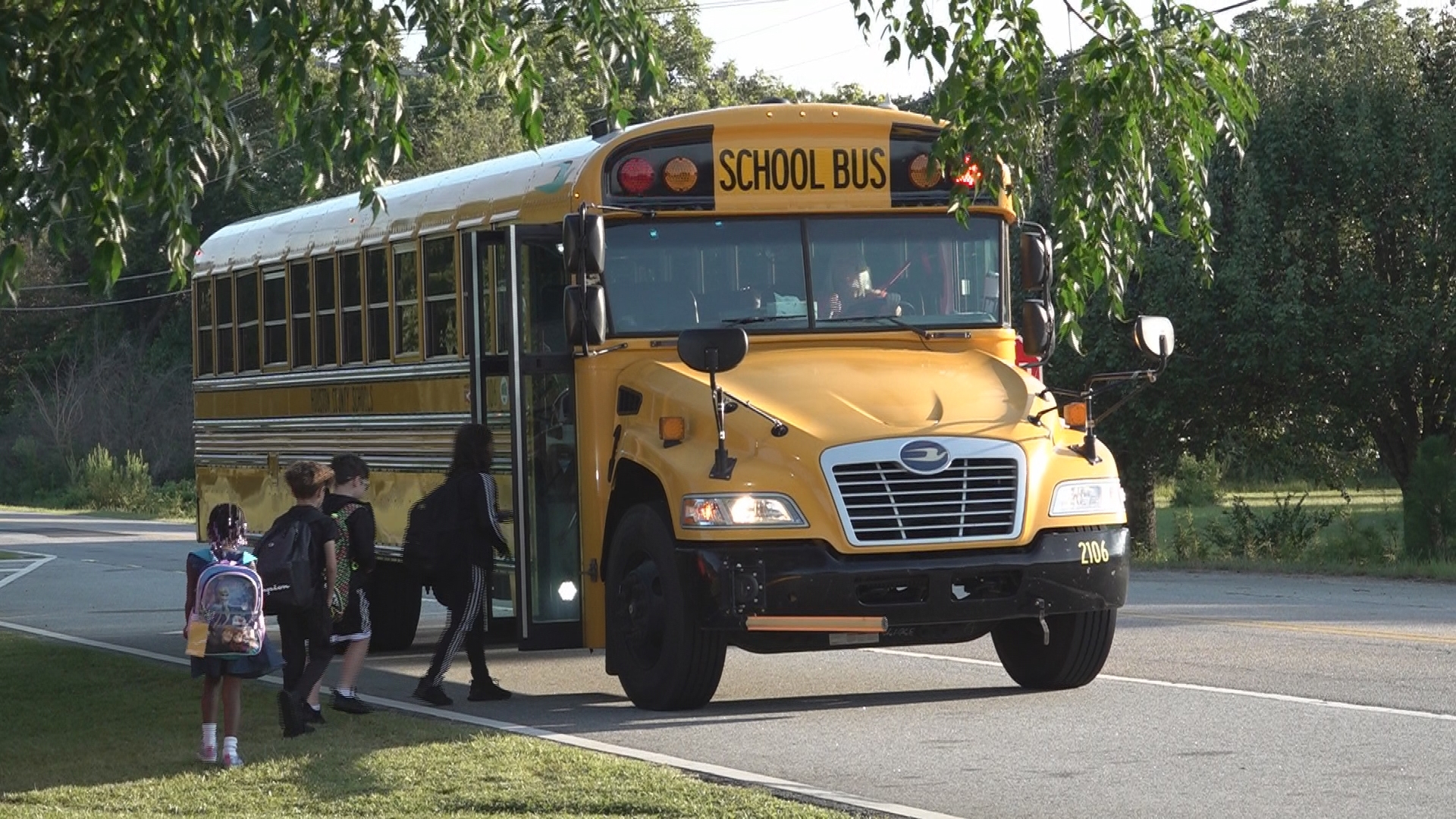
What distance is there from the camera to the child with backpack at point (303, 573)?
10086 millimetres

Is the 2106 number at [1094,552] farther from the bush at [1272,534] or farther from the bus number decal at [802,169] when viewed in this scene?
the bush at [1272,534]

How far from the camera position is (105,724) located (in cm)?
1093

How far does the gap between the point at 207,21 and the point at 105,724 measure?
4601 millimetres

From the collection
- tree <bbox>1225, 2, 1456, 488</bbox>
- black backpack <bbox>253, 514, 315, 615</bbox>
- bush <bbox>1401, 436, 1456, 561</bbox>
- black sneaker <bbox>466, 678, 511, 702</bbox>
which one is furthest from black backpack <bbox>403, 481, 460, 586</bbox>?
tree <bbox>1225, 2, 1456, 488</bbox>

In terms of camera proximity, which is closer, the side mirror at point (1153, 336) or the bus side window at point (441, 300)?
the side mirror at point (1153, 336)

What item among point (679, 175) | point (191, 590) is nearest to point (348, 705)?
point (191, 590)

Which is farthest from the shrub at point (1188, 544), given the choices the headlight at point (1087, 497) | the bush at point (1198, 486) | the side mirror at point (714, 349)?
the side mirror at point (714, 349)

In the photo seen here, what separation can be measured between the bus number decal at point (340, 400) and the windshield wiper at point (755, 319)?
3.53m

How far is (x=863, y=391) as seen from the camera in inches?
407

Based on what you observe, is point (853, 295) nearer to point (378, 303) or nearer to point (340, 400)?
point (378, 303)

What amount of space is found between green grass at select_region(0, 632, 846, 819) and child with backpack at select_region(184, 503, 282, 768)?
213 mm

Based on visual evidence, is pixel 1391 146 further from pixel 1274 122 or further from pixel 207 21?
pixel 207 21

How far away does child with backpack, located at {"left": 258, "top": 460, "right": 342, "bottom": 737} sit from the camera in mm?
10086

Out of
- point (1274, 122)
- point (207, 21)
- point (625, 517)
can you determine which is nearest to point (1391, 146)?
point (1274, 122)
